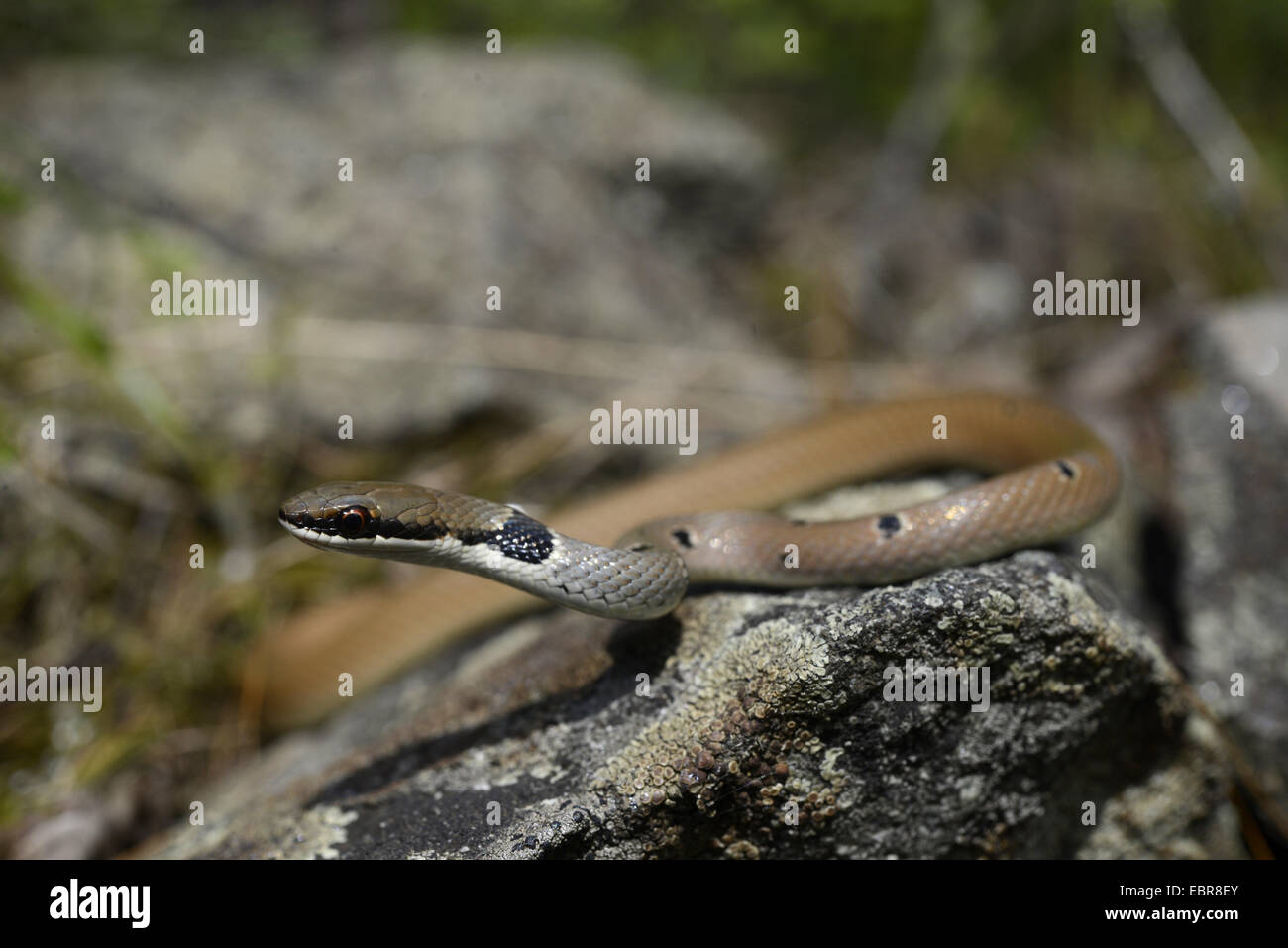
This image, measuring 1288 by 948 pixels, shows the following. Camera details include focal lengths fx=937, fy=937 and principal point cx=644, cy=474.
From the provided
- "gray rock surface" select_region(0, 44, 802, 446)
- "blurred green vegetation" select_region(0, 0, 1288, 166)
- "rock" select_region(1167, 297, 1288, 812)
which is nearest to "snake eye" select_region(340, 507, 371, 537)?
"gray rock surface" select_region(0, 44, 802, 446)

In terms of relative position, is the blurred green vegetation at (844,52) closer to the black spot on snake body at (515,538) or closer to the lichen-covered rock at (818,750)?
the black spot on snake body at (515,538)

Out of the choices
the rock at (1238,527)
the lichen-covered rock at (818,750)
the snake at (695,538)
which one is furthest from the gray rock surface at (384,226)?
the lichen-covered rock at (818,750)

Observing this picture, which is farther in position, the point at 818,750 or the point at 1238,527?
the point at 1238,527

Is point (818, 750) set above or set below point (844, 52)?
below

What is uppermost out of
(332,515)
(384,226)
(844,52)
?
(844,52)

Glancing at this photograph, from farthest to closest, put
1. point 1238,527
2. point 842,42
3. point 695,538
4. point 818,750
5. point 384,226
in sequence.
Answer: point 842,42, point 384,226, point 1238,527, point 695,538, point 818,750

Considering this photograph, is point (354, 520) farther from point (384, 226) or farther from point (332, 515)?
point (384, 226)

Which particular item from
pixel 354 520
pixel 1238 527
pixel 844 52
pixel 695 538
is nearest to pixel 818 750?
pixel 695 538
